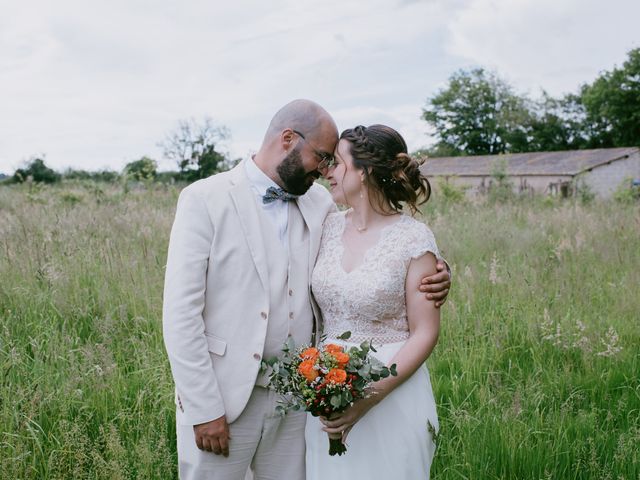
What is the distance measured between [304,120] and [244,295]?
924 millimetres

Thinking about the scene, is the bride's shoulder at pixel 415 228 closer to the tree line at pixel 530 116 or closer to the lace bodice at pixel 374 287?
the lace bodice at pixel 374 287

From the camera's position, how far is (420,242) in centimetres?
286

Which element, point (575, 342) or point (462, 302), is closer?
point (575, 342)

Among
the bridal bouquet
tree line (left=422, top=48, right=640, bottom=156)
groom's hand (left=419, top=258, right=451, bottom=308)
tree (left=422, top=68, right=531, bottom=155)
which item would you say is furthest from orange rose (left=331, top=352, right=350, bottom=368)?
tree (left=422, top=68, right=531, bottom=155)

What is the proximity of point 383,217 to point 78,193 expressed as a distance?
10298 mm

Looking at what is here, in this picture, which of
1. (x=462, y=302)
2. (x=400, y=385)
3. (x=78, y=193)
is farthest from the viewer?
(x=78, y=193)

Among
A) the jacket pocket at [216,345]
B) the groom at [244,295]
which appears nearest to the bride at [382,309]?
the groom at [244,295]

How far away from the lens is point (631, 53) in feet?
182

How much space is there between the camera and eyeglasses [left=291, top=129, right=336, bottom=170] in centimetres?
287

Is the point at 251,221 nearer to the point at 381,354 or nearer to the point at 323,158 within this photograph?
the point at 323,158

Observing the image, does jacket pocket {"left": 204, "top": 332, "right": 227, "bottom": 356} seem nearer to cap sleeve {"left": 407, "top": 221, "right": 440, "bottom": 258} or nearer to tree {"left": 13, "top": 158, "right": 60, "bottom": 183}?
cap sleeve {"left": 407, "top": 221, "right": 440, "bottom": 258}

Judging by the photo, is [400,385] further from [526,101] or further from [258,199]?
[526,101]

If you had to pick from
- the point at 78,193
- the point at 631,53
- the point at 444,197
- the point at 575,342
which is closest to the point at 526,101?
the point at 631,53

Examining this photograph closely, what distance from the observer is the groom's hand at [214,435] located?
8.46ft
